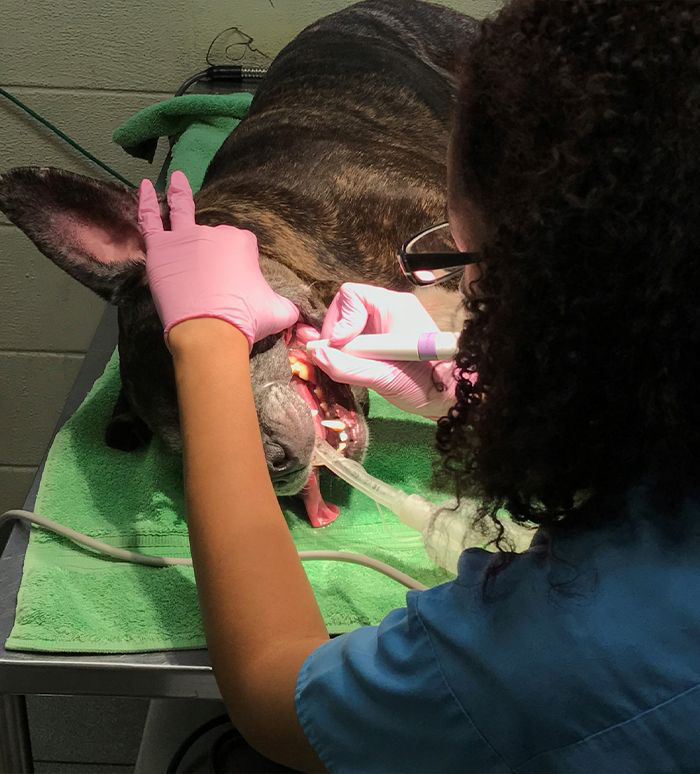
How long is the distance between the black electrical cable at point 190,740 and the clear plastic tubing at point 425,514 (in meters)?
0.48

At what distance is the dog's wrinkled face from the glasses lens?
0.32 metres

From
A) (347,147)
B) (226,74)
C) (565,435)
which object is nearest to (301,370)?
(347,147)

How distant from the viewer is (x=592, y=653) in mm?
711

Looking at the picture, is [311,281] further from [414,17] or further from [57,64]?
[57,64]

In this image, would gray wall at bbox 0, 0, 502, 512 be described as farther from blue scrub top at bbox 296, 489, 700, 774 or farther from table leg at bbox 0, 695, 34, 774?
blue scrub top at bbox 296, 489, 700, 774

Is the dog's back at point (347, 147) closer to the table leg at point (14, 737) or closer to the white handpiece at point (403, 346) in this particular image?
the white handpiece at point (403, 346)

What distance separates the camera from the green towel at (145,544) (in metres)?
1.24

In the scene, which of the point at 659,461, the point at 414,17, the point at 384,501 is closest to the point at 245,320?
the point at 384,501

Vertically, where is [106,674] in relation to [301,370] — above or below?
below

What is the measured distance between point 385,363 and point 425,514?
24 centimetres

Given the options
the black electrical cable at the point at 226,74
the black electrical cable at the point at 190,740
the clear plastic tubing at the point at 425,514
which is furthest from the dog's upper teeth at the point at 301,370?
the black electrical cable at the point at 226,74

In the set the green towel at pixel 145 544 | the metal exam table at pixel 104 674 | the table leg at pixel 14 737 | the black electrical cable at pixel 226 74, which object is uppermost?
the black electrical cable at pixel 226 74

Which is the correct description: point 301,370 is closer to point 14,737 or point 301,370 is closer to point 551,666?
point 14,737

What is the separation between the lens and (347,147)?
201cm
